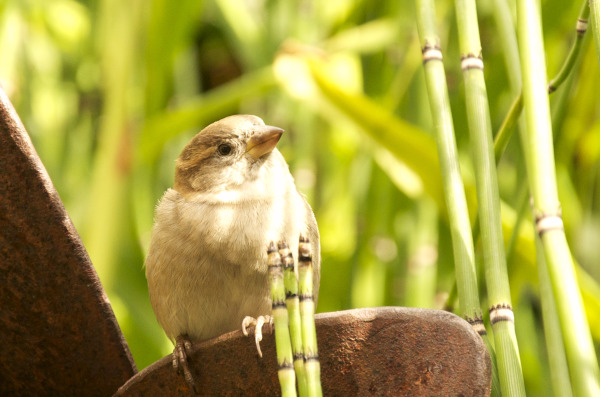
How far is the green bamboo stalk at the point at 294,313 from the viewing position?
635 mm

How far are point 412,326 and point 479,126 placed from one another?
0.22 meters

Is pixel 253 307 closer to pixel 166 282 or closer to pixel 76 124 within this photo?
pixel 166 282

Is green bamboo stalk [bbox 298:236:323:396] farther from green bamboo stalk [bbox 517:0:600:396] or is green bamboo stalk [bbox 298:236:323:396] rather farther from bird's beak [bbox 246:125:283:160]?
bird's beak [bbox 246:125:283:160]

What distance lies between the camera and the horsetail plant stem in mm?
770

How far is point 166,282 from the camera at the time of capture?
1.26 metres

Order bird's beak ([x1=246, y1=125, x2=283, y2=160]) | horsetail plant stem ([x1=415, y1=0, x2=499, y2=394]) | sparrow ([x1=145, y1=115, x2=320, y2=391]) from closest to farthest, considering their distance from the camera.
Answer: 1. horsetail plant stem ([x1=415, y1=0, x2=499, y2=394])
2. sparrow ([x1=145, y1=115, x2=320, y2=391])
3. bird's beak ([x1=246, y1=125, x2=283, y2=160])

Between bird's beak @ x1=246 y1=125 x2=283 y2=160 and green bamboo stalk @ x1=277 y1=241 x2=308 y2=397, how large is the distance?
2.50 ft

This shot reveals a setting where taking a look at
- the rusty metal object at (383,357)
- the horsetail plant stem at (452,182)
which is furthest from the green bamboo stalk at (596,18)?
the rusty metal object at (383,357)

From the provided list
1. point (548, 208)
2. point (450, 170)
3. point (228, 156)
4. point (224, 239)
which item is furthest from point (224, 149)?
point (548, 208)

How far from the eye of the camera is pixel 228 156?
1.46 metres

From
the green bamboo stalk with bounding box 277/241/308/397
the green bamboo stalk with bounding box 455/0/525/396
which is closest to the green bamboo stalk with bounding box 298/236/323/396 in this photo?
the green bamboo stalk with bounding box 277/241/308/397

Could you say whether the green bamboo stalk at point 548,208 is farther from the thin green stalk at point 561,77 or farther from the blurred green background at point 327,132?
the blurred green background at point 327,132

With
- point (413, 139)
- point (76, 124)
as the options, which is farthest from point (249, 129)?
point (76, 124)

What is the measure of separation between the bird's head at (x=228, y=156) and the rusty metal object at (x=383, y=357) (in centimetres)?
63
